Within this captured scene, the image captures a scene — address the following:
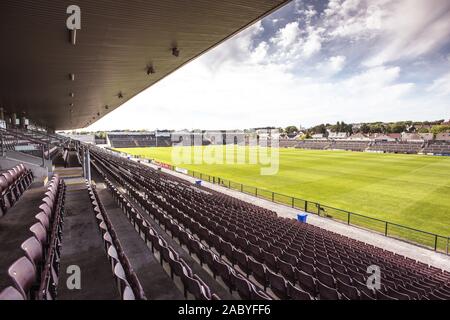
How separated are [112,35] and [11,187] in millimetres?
5641

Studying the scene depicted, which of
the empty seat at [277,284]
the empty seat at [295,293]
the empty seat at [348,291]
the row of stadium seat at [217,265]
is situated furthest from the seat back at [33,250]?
the empty seat at [348,291]

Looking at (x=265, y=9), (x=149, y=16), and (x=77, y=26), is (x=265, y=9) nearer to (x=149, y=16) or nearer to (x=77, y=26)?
(x=149, y=16)

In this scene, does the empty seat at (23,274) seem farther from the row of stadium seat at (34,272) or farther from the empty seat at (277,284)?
the empty seat at (277,284)

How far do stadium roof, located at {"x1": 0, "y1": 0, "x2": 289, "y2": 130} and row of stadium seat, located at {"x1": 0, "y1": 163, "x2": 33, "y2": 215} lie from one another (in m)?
3.74

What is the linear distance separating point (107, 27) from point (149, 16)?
47.3 inches

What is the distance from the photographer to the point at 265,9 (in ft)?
17.8

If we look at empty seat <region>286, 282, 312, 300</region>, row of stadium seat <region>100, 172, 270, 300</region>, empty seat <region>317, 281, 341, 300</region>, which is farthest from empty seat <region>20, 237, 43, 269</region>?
empty seat <region>317, 281, 341, 300</region>

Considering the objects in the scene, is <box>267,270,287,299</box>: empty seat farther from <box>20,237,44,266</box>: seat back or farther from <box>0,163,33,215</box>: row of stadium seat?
<box>0,163,33,215</box>: row of stadium seat

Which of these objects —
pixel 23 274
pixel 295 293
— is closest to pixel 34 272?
pixel 23 274

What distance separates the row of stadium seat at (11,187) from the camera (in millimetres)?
6811

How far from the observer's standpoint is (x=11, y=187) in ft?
25.4

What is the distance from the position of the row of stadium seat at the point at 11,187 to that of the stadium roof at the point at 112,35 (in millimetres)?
3743

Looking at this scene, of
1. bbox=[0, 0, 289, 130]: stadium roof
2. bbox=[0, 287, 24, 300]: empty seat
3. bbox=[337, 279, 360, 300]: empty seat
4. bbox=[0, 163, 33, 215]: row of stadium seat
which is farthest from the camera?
bbox=[0, 163, 33, 215]: row of stadium seat

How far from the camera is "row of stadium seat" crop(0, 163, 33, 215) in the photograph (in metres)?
6.81
